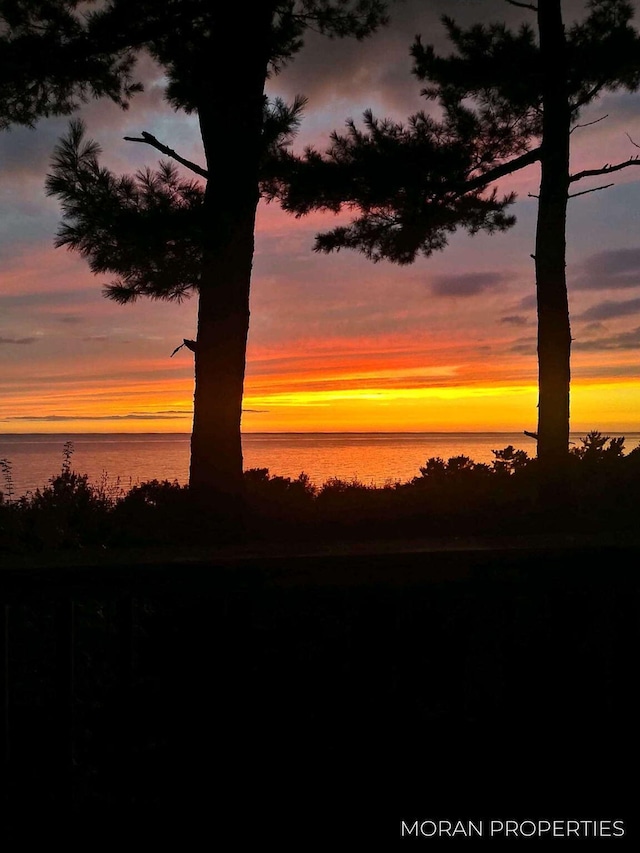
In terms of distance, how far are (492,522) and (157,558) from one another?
6355 millimetres

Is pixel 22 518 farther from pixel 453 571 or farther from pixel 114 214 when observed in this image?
pixel 453 571

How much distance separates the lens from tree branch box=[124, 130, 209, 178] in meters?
8.31

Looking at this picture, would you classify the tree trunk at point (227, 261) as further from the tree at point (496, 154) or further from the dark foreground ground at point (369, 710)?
the dark foreground ground at point (369, 710)

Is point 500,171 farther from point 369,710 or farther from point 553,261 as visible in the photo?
point 369,710

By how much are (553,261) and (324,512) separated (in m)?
3.89

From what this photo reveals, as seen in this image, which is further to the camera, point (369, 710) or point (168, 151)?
point (168, 151)

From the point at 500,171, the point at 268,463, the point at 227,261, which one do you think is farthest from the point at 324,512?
the point at 268,463

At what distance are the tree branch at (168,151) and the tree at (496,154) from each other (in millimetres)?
1142

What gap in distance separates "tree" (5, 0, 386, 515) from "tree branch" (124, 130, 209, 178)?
0.01 meters

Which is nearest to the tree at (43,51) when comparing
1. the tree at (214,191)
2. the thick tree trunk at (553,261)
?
the tree at (214,191)

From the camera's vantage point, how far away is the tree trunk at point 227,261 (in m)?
8.20

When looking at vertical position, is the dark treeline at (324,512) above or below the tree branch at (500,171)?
below

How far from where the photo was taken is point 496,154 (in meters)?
9.80

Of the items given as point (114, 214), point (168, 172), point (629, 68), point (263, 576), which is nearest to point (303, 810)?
point (263, 576)
